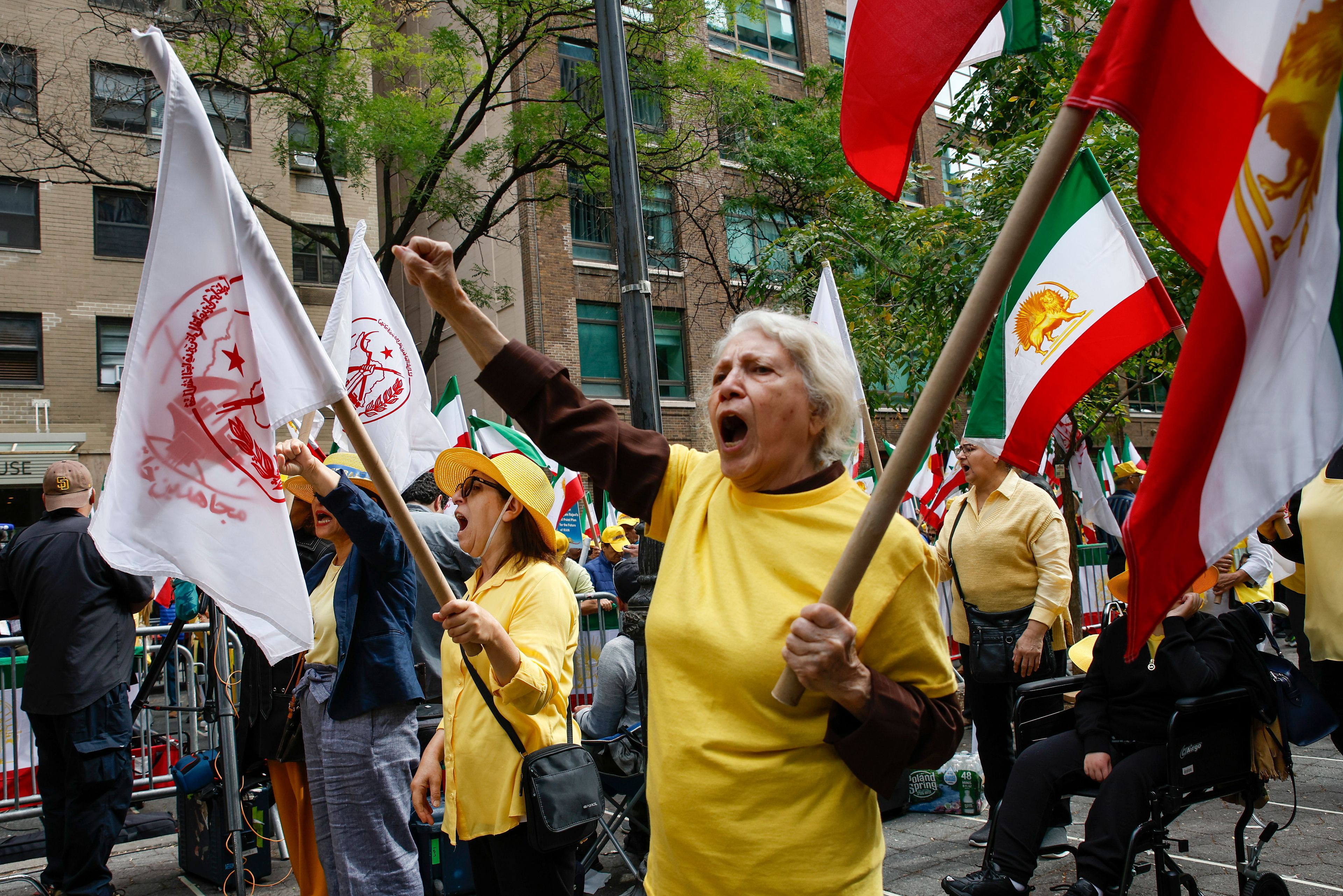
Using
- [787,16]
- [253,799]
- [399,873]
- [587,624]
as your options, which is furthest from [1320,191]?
[787,16]

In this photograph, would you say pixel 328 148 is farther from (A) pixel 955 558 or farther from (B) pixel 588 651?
(A) pixel 955 558

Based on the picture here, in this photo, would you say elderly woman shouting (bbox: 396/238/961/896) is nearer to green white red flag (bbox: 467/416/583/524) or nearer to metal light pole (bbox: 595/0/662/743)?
metal light pole (bbox: 595/0/662/743)

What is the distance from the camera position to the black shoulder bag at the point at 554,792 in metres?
3.11

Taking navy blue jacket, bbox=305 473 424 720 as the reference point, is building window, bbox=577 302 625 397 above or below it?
above

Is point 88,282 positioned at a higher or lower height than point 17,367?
higher

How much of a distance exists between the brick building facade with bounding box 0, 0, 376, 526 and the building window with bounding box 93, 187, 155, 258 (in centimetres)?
2

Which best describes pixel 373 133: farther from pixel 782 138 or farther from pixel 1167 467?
pixel 1167 467

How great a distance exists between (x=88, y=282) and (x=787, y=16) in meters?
19.4

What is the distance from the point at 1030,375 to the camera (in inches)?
159

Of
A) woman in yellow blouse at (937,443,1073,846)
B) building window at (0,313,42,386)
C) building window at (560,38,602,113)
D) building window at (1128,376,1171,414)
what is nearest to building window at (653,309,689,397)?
building window at (560,38,602,113)

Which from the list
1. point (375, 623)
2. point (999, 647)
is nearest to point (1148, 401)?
point (999, 647)

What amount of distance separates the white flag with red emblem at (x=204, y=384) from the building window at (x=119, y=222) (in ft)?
69.4

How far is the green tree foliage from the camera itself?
905cm

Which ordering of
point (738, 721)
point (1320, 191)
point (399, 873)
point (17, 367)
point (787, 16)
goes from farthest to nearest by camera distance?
1. point (787, 16)
2. point (17, 367)
3. point (399, 873)
4. point (738, 721)
5. point (1320, 191)
